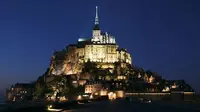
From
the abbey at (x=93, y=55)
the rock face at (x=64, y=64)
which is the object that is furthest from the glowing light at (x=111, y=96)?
the rock face at (x=64, y=64)

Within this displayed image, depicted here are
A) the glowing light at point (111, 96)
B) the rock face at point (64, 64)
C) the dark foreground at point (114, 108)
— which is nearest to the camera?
the dark foreground at point (114, 108)

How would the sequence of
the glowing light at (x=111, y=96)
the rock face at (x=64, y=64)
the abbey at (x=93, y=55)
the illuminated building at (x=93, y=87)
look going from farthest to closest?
the abbey at (x=93, y=55), the rock face at (x=64, y=64), the illuminated building at (x=93, y=87), the glowing light at (x=111, y=96)

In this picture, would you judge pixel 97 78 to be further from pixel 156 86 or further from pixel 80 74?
pixel 156 86

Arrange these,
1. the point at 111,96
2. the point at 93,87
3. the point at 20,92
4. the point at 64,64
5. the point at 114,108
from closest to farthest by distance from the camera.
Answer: the point at 114,108 < the point at 93,87 < the point at 111,96 < the point at 20,92 < the point at 64,64

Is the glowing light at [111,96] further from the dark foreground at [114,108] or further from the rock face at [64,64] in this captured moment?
Result: the dark foreground at [114,108]

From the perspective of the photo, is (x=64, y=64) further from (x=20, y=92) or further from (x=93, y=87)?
(x=93, y=87)

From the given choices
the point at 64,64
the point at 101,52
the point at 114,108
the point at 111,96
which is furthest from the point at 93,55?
the point at 114,108

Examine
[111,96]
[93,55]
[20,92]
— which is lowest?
[111,96]

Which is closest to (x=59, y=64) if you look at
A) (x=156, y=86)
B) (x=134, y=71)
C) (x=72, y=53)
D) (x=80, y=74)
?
(x=72, y=53)
